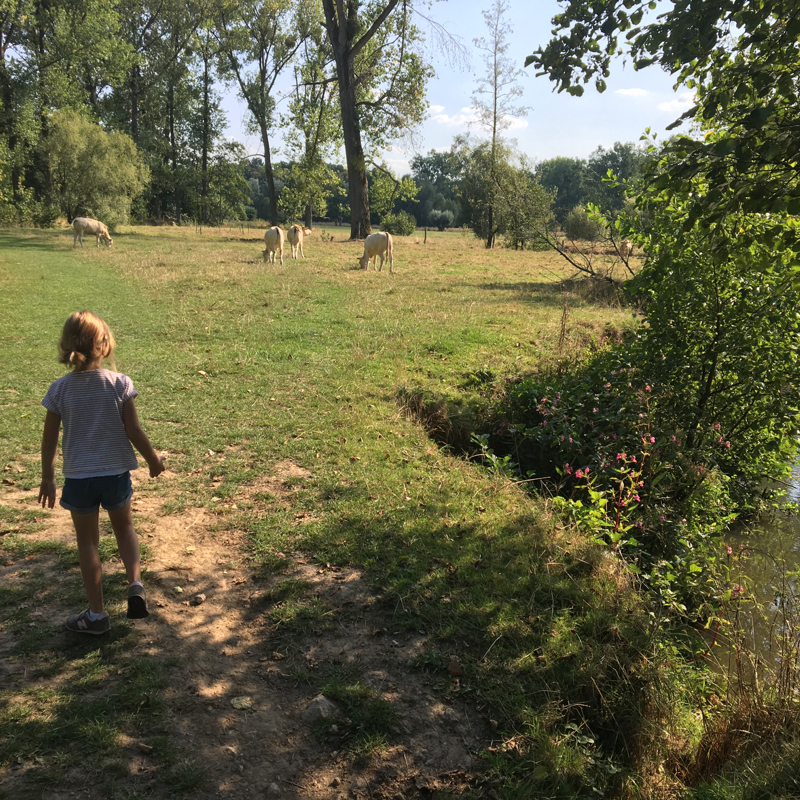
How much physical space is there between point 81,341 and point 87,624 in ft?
5.77

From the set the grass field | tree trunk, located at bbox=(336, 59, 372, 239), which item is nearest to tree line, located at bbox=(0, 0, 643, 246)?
tree trunk, located at bbox=(336, 59, 372, 239)

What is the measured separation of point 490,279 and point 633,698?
17956 millimetres

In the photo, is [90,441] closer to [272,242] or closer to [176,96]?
[272,242]

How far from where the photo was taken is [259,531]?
16.4 ft

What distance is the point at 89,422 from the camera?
3.48 metres

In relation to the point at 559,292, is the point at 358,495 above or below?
below

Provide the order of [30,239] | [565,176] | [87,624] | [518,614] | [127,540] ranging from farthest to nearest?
[565,176], [30,239], [518,614], [127,540], [87,624]

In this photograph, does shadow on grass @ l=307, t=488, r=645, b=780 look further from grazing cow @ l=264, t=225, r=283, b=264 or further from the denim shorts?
grazing cow @ l=264, t=225, r=283, b=264

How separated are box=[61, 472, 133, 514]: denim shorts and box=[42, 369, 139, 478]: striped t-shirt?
5 centimetres

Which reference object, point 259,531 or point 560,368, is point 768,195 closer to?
point 259,531

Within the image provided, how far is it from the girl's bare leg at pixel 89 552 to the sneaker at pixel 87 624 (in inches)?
3.5

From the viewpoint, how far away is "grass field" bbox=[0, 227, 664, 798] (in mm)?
3238

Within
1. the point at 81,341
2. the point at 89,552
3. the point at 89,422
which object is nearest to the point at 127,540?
the point at 89,552

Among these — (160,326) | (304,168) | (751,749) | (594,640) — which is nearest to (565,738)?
(594,640)
